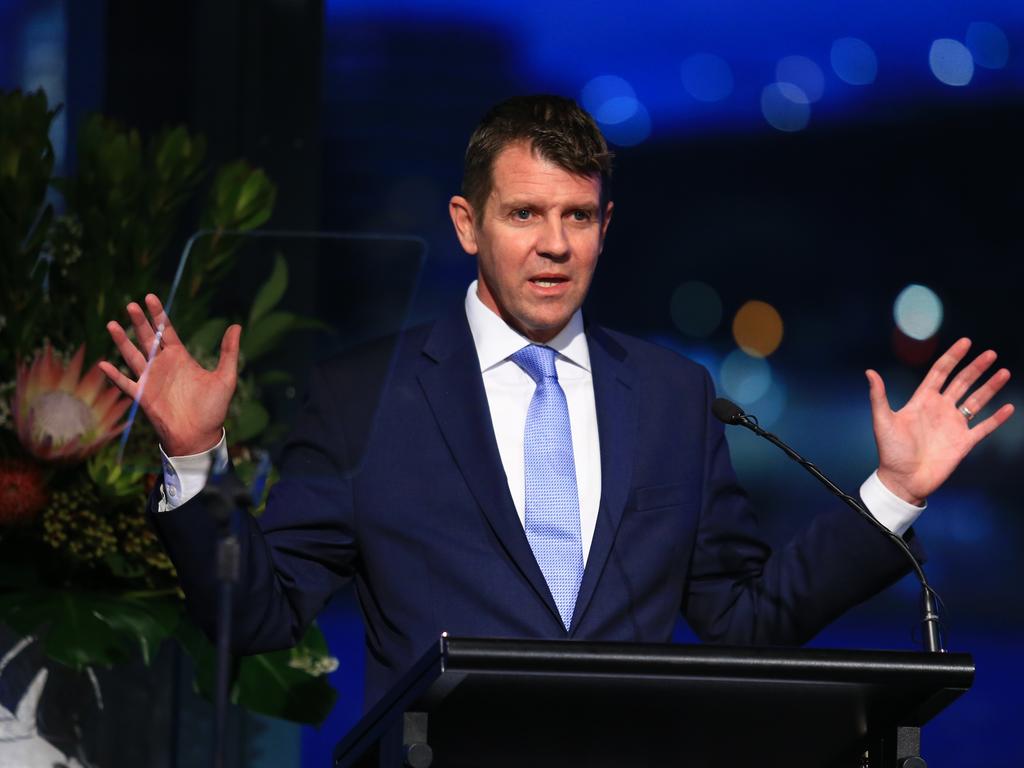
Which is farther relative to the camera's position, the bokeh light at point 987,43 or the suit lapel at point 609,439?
the bokeh light at point 987,43

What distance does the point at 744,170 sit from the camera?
156 inches

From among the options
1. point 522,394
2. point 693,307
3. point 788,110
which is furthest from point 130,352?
point 788,110

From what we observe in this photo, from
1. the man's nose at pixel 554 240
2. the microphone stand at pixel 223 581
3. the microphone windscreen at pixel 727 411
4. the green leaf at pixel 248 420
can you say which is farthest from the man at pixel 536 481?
the green leaf at pixel 248 420

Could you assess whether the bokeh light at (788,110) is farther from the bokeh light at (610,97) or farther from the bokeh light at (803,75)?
the bokeh light at (610,97)

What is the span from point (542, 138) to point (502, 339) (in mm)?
318

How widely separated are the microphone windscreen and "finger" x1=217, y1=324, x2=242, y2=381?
65 centimetres

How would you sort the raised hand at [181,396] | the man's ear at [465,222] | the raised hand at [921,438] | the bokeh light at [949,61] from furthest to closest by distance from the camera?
the bokeh light at [949,61] < the man's ear at [465,222] < the raised hand at [921,438] < the raised hand at [181,396]

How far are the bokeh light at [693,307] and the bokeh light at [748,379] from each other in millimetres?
117

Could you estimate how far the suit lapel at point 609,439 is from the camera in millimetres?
2283

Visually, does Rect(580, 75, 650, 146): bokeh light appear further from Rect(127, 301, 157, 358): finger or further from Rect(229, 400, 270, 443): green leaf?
Rect(127, 301, 157, 358): finger

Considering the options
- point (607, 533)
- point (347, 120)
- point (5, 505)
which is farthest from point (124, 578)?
point (347, 120)

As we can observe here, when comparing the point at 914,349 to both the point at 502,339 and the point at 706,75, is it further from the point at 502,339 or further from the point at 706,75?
the point at 502,339

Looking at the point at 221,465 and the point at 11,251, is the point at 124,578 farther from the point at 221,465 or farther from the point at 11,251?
the point at 221,465

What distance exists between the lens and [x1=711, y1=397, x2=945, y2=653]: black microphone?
207cm
